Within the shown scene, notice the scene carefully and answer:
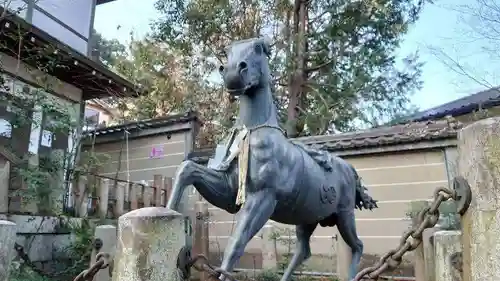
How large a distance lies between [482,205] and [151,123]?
9.22 metres

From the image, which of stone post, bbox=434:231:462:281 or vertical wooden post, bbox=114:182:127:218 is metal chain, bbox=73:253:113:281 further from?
vertical wooden post, bbox=114:182:127:218

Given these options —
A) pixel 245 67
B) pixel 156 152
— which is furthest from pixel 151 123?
pixel 245 67

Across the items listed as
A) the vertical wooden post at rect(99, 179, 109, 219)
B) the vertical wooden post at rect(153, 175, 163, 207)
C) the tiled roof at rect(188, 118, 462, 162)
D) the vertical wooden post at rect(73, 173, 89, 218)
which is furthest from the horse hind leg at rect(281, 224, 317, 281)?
the vertical wooden post at rect(153, 175, 163, 207)

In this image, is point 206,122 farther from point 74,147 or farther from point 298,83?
point 74,147

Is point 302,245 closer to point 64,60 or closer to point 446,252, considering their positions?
point 446,252

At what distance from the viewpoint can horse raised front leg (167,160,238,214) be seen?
8.91ft

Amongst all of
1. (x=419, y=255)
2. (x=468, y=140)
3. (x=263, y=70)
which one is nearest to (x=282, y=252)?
(x=419, y=255)

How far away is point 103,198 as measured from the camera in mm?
6977

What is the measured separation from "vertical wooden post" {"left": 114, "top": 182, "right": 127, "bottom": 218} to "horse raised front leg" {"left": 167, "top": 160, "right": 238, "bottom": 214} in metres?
4.54

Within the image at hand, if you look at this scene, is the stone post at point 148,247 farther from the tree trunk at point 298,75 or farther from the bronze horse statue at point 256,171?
the tree trunk at point 298,75

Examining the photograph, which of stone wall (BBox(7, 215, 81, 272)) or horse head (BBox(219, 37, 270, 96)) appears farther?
stone wall (BBox(7, 215, 81, 272))

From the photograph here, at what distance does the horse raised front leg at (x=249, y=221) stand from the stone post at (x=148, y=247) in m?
1.04

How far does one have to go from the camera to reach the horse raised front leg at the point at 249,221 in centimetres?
278

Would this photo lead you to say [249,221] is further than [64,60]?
No
